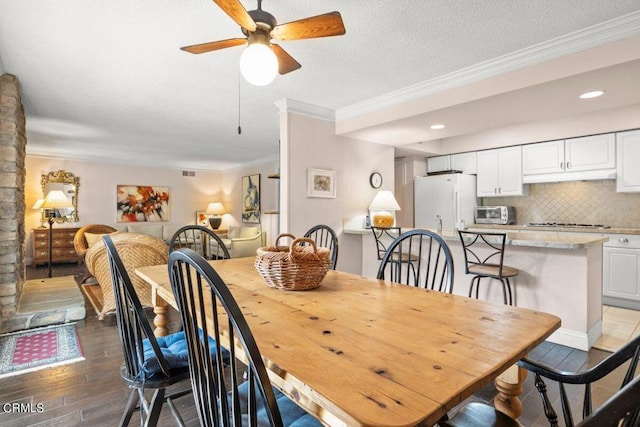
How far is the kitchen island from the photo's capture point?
2641mm

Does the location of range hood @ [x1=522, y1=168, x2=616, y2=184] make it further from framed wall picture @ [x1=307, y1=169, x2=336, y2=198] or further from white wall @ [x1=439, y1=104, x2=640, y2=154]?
framed wall picture @ [x1=307, y1=169, x2=336, y2=198]

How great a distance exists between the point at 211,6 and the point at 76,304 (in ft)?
10.6

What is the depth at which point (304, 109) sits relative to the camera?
386 cm

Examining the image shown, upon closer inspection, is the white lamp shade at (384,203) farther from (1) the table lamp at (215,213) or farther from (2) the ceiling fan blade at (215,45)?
(1) the table lamp at (215,213)

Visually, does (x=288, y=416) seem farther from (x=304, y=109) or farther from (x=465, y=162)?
(x=465, y=162)

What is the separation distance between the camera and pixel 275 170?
24.7 feet

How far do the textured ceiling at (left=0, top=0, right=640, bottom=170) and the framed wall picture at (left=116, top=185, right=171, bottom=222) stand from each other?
3.26 m

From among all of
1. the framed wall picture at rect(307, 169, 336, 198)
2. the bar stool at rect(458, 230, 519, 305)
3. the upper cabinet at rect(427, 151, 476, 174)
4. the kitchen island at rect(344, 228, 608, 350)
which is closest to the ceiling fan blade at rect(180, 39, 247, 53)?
the framed wall picture at rect(307, 169, 336, 198)

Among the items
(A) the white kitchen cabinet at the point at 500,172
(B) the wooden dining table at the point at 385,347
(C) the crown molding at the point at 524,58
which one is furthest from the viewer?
(A) the white kitchen cabinet at the point at 500,172

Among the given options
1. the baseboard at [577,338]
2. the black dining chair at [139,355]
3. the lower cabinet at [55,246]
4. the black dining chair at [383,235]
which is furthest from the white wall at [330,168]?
the lower cabinet at [55,246]

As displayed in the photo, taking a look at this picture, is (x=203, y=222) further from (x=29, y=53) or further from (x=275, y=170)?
(x=29, y=53)

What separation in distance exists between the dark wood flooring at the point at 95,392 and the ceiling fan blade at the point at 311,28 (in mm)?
2088

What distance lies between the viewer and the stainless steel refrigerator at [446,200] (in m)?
5.11

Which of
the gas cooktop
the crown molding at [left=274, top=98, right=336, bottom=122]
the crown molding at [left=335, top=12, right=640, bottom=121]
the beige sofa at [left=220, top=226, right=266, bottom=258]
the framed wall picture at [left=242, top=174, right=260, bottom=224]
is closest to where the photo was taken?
the crown molding at [left=335, top=12, right=640, bottom=121]
